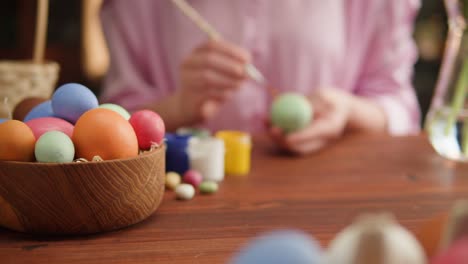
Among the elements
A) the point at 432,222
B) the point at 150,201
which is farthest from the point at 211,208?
the point at 432,222

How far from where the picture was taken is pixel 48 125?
577mm

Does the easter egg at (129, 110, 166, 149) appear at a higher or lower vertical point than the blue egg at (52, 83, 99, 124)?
lower

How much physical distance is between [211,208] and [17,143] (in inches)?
9.6

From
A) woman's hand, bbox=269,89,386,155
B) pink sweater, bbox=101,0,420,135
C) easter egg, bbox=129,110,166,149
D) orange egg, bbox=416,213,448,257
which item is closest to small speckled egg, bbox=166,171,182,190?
easter egg, bbox=129,110,166,149

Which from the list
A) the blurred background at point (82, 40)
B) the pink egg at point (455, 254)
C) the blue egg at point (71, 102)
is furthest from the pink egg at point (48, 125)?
the blurred background at point (82, 40)

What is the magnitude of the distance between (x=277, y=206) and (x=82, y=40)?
7.16 ft

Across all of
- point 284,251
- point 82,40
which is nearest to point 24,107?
point 284,251

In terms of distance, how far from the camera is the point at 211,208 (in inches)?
26.0

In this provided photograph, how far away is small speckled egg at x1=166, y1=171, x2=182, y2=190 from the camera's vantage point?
74 centimetres

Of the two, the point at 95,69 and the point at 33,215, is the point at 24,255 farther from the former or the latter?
the point at 95,69

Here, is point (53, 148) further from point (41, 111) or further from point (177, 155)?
point (177, 155)

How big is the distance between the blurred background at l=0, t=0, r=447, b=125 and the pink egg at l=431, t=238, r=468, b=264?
2447mm

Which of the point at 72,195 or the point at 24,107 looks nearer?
the point at 72,195

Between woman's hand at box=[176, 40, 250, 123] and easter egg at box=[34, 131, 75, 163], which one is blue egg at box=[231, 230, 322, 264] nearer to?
easter egg at box=[34, 131, 75, 163]
